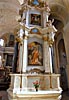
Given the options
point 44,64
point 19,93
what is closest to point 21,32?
point 44,64

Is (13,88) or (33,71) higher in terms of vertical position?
(33,71)

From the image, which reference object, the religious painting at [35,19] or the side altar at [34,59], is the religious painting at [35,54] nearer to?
the side altar at [34,59]

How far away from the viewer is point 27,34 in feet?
18.9

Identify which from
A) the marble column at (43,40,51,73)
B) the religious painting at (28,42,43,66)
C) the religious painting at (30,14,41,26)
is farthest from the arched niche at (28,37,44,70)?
the religious painting at (30,14,41,26)

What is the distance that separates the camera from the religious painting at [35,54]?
212 inches

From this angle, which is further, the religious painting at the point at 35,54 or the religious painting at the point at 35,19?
the religious painting at the point at 35,19

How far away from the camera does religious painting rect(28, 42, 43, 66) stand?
539 cm

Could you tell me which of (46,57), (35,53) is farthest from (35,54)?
(46,57)

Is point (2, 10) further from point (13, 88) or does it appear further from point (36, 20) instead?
point (13, 88)

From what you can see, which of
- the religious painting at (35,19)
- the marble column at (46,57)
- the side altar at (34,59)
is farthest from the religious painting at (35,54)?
the religious painting at (35,19)

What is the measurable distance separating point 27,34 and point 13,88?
269 centimetres

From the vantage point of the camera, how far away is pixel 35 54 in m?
5.48

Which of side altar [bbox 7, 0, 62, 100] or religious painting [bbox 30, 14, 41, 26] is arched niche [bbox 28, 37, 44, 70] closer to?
side altar [bbox 7, 0, 62, 100]

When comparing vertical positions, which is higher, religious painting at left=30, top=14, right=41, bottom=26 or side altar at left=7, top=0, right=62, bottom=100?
religious painting at left=30, top=14, right=41, bottom=26
